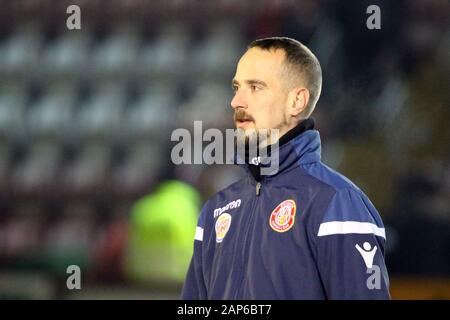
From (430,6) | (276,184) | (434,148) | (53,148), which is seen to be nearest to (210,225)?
(276,184)

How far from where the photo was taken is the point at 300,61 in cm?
186

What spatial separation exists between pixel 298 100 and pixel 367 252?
1.34 ft

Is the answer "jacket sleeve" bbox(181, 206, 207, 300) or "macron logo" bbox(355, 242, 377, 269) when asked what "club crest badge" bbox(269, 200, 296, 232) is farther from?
"jacket sleeve" bbox(181, 206, 207, 300)

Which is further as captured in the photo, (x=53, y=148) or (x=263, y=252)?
(x=53, y=148)

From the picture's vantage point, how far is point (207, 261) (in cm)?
189

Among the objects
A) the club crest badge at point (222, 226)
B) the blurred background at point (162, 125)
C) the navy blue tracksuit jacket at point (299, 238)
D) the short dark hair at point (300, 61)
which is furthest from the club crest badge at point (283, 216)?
the blurred background at point (162, 125)

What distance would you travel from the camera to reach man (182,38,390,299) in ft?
5.39

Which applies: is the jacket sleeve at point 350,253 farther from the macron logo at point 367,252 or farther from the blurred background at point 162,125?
the blurred background at point 162,125

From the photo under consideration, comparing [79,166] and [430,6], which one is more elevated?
[430,6]

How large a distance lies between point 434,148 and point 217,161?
4.96 ft

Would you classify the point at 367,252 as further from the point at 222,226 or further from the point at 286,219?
the point at 222,226

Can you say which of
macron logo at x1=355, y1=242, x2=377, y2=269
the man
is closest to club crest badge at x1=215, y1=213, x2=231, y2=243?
the man

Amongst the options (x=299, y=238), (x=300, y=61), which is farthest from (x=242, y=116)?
(x=299, y=238)

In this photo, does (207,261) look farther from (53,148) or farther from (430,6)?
(53,148)
